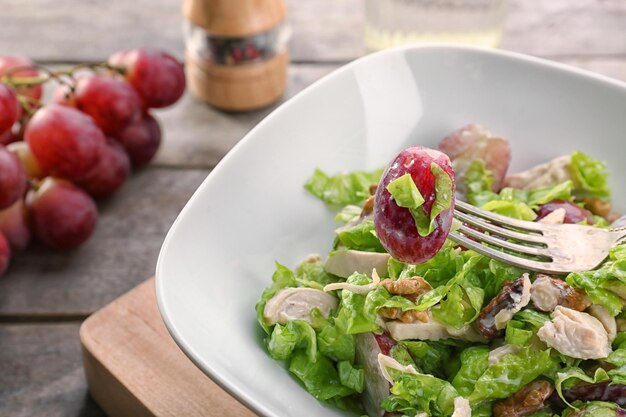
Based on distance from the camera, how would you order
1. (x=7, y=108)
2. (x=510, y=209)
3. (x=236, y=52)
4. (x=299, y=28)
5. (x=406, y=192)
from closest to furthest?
(x=406, y=192)
(x=510, y=209)
(x=7, y=108)
(x=236, y=52)
(x=299, y=28)

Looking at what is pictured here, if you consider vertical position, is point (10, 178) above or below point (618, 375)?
below

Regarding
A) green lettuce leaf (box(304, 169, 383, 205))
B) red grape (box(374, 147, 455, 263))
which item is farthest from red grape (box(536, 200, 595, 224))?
red grape (box(374, 147, 455, 263))

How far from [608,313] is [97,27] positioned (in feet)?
8.05

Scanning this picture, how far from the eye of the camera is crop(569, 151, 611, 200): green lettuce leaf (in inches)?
81.8

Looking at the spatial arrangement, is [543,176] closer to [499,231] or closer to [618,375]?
[499,231]

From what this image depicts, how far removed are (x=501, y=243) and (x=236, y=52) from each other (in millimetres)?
1492

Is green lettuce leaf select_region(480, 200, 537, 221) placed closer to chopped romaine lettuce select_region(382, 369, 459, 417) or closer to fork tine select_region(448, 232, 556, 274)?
fork tine select_region(448, 232, 556, 274)

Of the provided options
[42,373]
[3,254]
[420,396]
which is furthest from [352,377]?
[3,254]

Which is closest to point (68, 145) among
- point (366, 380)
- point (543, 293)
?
point (366, 380)

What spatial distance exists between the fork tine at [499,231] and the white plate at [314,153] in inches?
16.1

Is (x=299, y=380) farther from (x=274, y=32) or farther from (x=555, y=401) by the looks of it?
(x=274, y=32)

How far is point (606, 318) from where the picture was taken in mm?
1632

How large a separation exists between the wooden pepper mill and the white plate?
2.61ft

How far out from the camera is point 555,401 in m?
1.60
